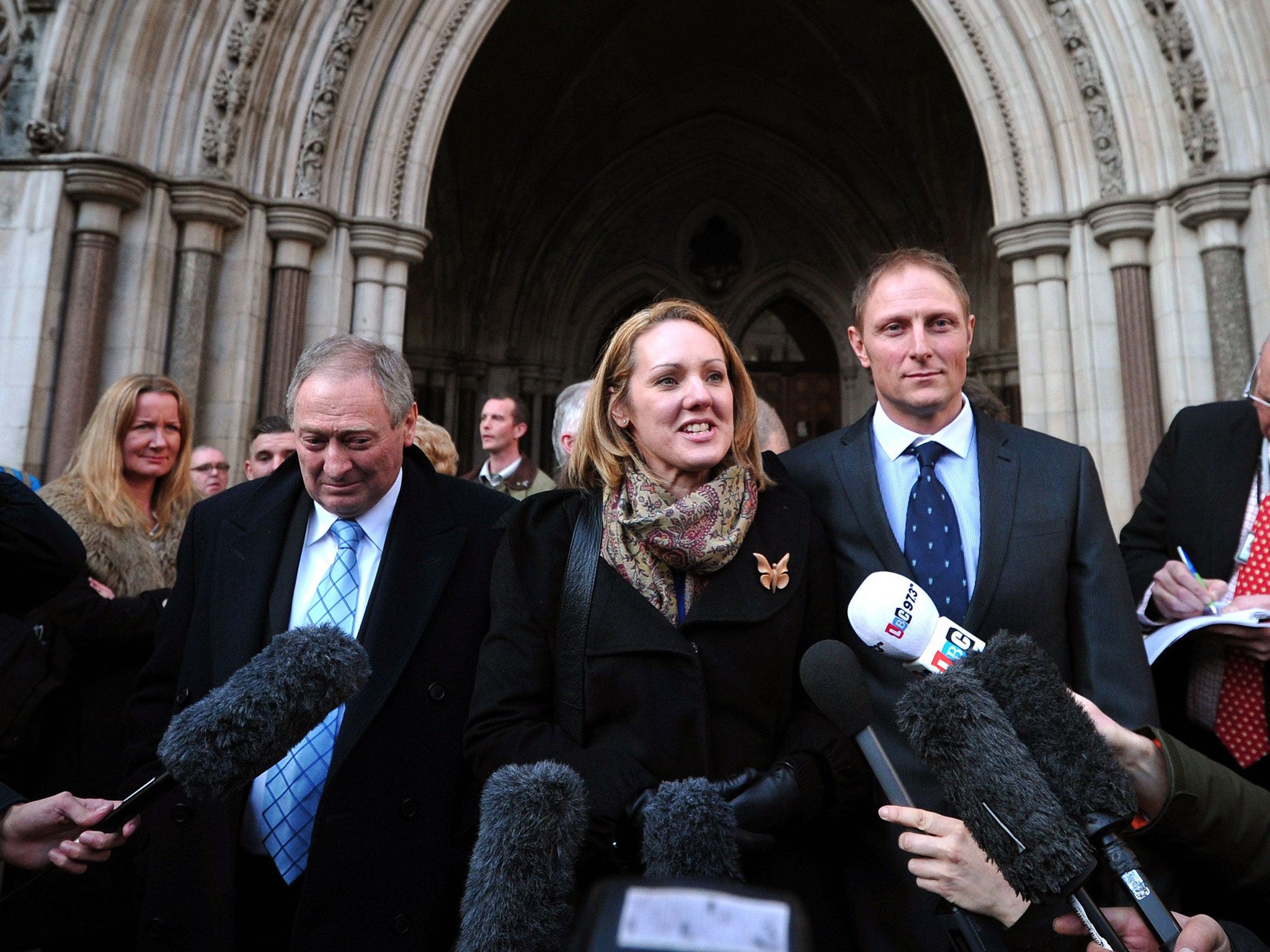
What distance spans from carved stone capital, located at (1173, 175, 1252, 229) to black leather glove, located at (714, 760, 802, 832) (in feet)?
19.2

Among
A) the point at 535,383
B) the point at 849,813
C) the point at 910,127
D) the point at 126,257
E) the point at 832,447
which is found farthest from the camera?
the point at 535,383

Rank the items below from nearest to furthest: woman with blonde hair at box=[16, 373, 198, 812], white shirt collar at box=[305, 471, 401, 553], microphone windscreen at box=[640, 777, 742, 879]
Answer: microphone windscreen at box=[640, 777, 742, 879]
white shirt collar at box=[305, 471, 401, 553]
woman with blonde hair at box=[16, 373, 198, 812]

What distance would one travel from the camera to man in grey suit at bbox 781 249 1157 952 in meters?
1.73

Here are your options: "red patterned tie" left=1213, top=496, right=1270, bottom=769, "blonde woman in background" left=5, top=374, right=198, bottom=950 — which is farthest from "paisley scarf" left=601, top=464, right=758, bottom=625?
"blonde woman in background" left=5, top=374, right=198, bottom=950

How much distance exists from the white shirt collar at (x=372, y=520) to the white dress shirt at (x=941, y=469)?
0.98 m

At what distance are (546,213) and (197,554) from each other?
1098 centimetres

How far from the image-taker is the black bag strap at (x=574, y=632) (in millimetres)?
1643

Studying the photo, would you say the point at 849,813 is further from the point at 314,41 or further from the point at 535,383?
the point at 535,383

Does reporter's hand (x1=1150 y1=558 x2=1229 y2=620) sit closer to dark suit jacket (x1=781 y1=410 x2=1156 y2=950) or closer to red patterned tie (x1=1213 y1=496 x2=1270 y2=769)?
red patterned tie (x1=1213 y1=496 x2=1270 y2=769)

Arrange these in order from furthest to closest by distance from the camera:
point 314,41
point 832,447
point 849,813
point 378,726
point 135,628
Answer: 1. point 314,41
2. point 135,628
3. point 832,447
4. point 378,726
5. point 849,813

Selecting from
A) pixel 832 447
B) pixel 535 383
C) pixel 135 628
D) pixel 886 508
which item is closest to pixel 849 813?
pixel 886 508

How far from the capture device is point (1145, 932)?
1.29 m

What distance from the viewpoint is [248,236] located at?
638 centimetres

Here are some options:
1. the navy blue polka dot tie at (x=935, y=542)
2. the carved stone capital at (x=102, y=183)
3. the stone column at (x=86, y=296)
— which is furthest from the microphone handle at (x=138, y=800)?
the carved stone capital at (x=102, y=183)
